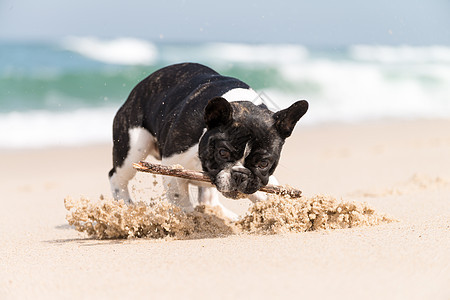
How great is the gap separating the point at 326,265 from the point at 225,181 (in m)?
1.20

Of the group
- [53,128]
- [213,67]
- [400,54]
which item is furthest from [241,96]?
[400,54]

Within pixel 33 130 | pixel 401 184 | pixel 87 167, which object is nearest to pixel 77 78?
pixel 33 130

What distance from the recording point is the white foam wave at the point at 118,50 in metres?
24.2

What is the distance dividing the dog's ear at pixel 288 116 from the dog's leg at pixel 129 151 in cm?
191

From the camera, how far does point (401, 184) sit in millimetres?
8000

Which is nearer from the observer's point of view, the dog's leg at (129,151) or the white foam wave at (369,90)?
the dog's leg at (129,151)

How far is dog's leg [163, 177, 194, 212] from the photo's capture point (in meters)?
5.68

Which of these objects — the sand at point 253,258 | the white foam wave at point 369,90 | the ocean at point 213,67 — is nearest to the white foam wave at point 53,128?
the ocean at point 213,67

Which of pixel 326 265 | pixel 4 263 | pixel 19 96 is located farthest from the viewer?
pixel 19 96

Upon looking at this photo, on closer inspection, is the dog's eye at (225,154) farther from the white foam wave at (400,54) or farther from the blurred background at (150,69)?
the white foam wave at (400,54)

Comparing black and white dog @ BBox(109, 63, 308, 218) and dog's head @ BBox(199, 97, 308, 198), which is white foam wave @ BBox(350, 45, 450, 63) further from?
dog's head @ BBox(199, 97, 308, 198)

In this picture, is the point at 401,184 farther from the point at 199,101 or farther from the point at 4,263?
the point at 4,263

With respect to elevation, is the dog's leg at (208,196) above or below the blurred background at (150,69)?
below

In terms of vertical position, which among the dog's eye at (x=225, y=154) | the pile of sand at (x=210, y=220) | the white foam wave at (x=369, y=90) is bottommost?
the pile of sand at (x=210, y=220)
